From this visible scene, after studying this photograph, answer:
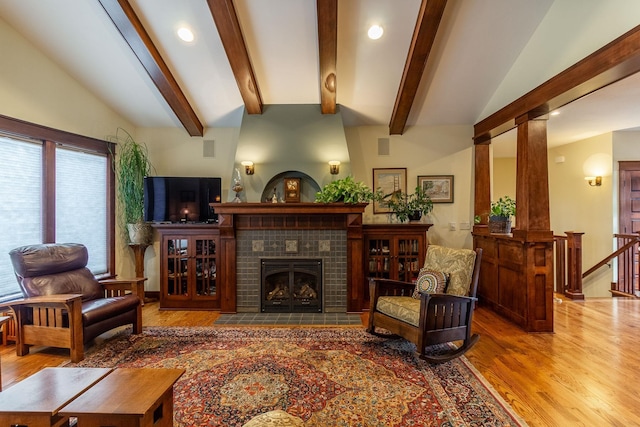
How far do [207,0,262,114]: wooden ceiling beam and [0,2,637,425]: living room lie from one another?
2.60 ft

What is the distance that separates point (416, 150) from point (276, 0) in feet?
9.64

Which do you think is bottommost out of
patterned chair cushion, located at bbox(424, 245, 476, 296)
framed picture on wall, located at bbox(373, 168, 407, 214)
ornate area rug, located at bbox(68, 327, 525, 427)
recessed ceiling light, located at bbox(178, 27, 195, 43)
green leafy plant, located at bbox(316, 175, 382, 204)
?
ornate area rug, located at bbox(68, 327, 525, 427)

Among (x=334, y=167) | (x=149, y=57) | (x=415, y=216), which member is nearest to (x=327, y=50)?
(x=334, y=167)

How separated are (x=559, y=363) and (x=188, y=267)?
4.39m

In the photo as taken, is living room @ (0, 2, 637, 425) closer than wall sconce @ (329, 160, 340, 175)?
Yes

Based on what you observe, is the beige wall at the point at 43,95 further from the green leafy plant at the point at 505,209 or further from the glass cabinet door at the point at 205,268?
the green leafy plant at the point at 505,209

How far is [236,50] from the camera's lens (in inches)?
144

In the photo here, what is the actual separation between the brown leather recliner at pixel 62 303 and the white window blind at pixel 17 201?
484mm

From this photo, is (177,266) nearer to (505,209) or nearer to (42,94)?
(42,94)

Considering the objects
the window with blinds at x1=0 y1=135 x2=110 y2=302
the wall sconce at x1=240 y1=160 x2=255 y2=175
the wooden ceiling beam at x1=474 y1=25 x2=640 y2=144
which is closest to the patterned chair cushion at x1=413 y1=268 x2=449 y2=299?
the wooden ceiling beam at x1=474 y1=25 x2=640 y2=144

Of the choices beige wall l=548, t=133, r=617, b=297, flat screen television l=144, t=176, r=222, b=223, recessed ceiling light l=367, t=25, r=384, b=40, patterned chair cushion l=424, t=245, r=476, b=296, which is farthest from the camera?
beige wall l=548, t=133, r=617, b=297

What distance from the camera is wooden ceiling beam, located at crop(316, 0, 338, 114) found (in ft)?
10.5

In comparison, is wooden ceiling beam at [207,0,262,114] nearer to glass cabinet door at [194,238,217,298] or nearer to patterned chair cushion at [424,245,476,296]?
glass cabinet door at [194,238,217,298]

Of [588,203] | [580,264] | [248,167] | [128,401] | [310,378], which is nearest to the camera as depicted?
[128,401]
